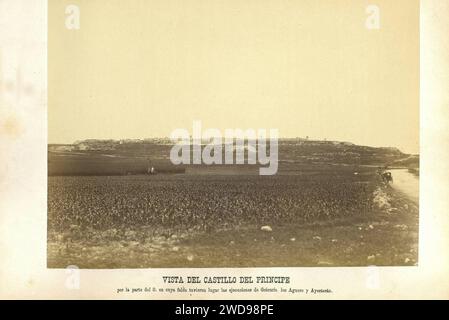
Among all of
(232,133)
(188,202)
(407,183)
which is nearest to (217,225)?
(188,202)

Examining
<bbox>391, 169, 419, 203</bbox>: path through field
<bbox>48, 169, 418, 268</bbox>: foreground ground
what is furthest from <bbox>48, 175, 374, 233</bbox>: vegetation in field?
<bbox>391, 169, 419, 203</bbox>: path through field

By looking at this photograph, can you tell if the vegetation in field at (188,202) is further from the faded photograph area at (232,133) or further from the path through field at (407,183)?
the path through field at (407,183)

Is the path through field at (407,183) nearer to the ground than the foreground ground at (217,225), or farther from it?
farther from it

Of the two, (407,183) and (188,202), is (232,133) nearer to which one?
Result: (188,202)

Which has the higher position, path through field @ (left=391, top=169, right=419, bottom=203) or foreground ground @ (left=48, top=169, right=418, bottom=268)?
A: path through field @ (left=391, top=169, right=419, bottom=203)

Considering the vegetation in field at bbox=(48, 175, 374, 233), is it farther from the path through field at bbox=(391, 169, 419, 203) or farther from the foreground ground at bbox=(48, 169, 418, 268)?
the path through field at bbox=(391, 169, 419, 203)

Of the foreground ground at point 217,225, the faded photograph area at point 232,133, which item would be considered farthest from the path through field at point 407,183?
the foreground ground at point 217,225

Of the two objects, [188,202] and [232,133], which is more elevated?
[232,133]

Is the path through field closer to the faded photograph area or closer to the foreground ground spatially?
the faded photograph area

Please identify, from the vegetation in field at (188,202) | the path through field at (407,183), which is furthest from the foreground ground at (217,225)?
the path through field at (407,183)
